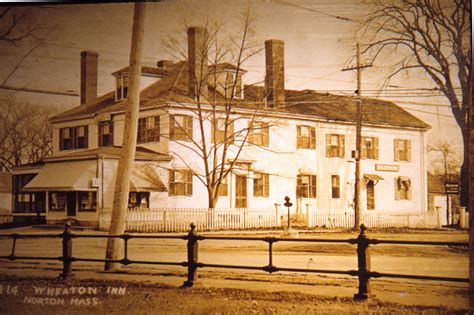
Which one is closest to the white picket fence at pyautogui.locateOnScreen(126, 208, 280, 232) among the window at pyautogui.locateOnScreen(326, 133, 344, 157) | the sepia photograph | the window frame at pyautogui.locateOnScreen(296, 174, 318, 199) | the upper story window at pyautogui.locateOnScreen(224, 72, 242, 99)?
the sepia photograph

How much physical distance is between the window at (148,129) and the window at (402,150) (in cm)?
262

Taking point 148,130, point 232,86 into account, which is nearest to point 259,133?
point 232,86

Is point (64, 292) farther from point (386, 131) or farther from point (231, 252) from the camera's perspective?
point (386, 131)

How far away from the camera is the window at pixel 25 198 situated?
7133 mm

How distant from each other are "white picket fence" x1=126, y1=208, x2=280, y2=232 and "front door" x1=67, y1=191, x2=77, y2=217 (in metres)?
0.85

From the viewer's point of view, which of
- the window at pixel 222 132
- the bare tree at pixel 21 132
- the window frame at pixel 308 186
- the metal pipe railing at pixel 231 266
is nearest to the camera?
the metal pipe railing at pixel 231 266

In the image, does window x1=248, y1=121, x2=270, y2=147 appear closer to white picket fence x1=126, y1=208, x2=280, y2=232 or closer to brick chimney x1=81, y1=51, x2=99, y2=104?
white picket fence x1=126, y1=208, x2=280, y2=232

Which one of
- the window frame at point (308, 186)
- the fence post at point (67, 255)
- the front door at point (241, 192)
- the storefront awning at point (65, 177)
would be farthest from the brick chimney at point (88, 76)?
the window frame at point (308, 186)

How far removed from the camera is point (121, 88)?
7.15 m

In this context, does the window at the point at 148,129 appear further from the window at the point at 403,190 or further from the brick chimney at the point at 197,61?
the window at the point at 403,190

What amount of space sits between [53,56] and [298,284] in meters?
3.94

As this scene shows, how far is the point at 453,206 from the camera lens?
20.8 feet

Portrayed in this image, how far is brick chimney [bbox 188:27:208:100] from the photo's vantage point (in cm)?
686

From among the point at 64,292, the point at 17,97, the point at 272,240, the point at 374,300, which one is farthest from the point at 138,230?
the point at 374,300
